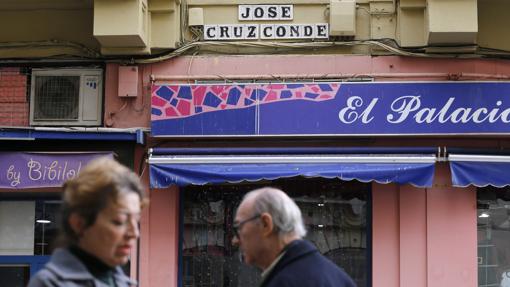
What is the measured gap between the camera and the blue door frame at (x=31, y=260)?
31.1 feet

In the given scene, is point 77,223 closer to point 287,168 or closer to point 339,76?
point 287,168

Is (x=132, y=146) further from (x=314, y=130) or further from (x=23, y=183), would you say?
(x=314, y=130)

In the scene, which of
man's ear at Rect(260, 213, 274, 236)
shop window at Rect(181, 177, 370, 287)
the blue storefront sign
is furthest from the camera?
shop window at Rect(181, 177, 370, 287)

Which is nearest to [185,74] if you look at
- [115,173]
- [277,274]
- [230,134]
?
[230,134]

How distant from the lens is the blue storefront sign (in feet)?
29.3

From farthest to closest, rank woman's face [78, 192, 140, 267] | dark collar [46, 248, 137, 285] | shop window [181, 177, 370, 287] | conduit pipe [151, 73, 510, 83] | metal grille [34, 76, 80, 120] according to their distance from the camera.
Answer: metal grille [34, 76, 80, 120], shop window [181, 177, 370, 287], conduit pipe [151, 73, 510, 83], woman's face [78, 192, 140, 267], dark collar [46, 248, 137, 285]

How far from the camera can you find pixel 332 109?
9062 mm

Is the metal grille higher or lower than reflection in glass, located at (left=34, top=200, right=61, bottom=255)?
higher

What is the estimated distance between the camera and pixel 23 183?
357 inches

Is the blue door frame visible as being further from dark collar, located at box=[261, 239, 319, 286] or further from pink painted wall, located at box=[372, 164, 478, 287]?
dark collar, located at box=[261, 239, 319, 286]

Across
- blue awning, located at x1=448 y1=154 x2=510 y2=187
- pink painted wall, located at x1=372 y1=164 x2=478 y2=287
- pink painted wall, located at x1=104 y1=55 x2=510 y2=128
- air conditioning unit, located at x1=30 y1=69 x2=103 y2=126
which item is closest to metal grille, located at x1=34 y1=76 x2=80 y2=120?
air conditioning unit, located at x1=30 y1=69 x2=103 y2=126

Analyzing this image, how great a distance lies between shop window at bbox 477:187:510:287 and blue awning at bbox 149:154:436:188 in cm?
114

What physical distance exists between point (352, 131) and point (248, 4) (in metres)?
2.00

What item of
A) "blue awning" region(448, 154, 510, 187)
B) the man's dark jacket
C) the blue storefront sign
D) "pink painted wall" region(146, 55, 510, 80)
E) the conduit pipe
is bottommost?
the man's dark jacket
